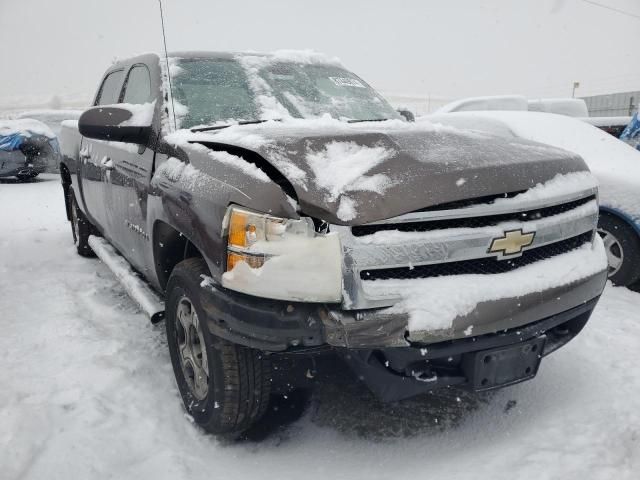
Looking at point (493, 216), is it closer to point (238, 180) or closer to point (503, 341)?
point (503, 341)

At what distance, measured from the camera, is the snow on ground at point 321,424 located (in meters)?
2.11

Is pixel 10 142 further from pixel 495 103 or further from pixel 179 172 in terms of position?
pixel 495 103

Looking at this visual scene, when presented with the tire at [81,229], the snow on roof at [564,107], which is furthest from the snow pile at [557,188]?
the snow on roof at [564,107]

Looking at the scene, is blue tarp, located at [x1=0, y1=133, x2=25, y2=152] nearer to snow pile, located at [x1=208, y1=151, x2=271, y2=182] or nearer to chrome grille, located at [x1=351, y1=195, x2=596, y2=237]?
snow pile, located at [x1=208, y1=151, x2=271, y2=182]

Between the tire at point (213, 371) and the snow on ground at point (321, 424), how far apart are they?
169 mm

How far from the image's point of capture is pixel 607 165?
451 centimetres

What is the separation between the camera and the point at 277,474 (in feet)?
7.20

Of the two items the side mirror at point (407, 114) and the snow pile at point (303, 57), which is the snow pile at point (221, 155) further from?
the side mirror at point (407, 114)

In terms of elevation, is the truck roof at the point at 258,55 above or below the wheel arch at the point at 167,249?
above

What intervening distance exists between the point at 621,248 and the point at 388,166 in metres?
3.11

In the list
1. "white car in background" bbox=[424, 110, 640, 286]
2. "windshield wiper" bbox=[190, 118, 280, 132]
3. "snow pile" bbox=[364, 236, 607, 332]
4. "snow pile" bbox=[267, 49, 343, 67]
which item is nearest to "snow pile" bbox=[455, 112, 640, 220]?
"white car in background" bbox=[424, 110, 640, 286]

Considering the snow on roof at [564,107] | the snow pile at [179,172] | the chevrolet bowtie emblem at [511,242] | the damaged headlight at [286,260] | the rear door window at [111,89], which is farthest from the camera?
the snow on roof at [564,107]

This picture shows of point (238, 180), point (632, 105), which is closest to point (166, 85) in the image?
point (238, 180)

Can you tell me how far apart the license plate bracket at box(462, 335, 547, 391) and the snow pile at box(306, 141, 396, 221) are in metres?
0.73
